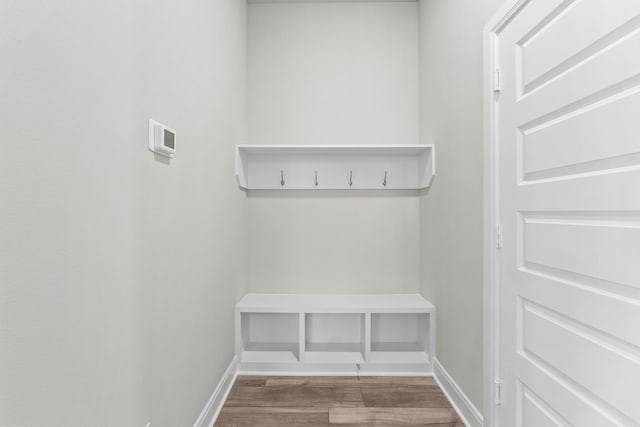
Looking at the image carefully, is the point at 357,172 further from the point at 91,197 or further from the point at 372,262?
the point at 91,197

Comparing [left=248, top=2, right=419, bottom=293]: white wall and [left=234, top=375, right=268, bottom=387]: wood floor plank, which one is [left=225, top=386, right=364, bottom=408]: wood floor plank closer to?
[left=234, top=375, right=268, bottom=387]: wood floor plank

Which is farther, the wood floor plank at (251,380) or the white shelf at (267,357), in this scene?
the white shelf at (267,357)

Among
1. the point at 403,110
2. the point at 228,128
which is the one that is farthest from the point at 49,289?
the point at 403,110

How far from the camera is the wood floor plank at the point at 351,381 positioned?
2.29 m

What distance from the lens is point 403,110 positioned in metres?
2.78

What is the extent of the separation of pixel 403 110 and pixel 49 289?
8.37ft

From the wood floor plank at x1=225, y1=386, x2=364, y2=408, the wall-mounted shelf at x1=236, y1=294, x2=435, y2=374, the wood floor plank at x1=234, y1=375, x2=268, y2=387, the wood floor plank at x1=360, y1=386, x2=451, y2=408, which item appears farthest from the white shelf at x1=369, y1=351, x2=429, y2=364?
the wood floor plank at x1=234, y1=375, x2=268, y2=387

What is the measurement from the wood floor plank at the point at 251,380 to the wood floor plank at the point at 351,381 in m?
0.04

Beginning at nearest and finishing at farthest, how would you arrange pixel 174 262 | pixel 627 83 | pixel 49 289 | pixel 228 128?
pixel 49 289
pixel 627 83
pixel 174 262
pixel 228 128

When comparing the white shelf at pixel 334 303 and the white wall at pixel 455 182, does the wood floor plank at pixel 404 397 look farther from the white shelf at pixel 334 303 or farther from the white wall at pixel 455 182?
the white shelf at pixel 334 303

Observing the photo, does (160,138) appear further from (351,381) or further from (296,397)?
(351,381)

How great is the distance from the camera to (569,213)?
1.14m

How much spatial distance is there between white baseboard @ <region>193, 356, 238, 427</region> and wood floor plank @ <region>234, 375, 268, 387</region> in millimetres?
40

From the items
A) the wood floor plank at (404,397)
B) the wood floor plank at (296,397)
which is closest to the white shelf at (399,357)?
the wood floor plank at (404,397)
